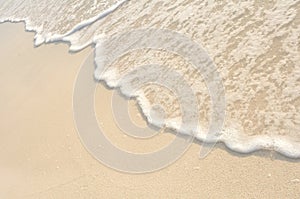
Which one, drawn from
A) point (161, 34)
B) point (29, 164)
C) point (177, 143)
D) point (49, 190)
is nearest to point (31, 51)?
point (161, 34)

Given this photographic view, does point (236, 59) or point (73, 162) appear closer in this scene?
point (73, 162)

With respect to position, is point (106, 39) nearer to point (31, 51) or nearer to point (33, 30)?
point (31, 51)

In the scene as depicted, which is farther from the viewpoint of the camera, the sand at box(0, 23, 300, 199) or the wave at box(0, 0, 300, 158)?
the wave at box(0, 0, 300, 158)

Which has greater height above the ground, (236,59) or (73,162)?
(73,162)

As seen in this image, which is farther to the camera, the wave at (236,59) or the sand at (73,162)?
the wave at (236,59)
